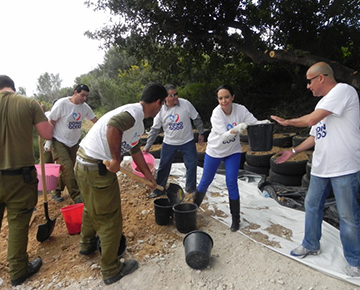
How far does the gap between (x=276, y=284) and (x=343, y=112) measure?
152 centimetres

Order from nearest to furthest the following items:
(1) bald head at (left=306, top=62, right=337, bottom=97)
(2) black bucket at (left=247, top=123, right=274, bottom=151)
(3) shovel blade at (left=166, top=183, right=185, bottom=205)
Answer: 1. (1) bald head at (left=306, top=62, right=337, bottom=97)
2. (2) black bucket at (left=247, top=123, right=274, bottom=151)
3. (3) shovel blade at (left=166, top=183, right=185, bottom=205)

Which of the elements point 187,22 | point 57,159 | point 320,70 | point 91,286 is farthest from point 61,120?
point 187,22

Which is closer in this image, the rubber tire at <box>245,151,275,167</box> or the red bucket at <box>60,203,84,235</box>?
the red bucket at <box>60,203,84,235</box>

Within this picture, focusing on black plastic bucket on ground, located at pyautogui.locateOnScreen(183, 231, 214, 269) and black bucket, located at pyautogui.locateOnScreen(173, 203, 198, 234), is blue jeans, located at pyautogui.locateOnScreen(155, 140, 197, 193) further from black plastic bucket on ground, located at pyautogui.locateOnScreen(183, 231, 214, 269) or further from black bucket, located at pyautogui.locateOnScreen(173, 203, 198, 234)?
black plastic bucket on ground, located at pyautogui.locateOnScreen(183, 231, 214, 269)

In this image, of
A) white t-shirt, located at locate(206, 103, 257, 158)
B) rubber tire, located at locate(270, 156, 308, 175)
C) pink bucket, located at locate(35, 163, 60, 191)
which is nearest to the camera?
white t-shirt, located at locate(206, 103, 257, 158)

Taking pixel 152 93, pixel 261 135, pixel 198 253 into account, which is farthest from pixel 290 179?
pixel 152 93

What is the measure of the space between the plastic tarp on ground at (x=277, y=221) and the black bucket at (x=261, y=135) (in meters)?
0.96

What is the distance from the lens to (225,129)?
9.80 feet

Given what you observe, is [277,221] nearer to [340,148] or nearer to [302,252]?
[302,252]

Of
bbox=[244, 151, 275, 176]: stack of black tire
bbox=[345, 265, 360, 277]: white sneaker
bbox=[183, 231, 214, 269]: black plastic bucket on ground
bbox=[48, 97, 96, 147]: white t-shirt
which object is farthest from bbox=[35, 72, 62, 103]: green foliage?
bbox=[345, 265, 360, 277]: white sneaker

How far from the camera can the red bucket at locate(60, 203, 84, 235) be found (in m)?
2.93

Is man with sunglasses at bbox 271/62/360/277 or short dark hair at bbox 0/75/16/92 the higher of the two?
short dark hair at bbox 0/75/16/92

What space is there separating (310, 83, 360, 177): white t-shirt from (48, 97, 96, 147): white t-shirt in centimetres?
333

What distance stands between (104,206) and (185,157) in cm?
207
